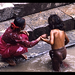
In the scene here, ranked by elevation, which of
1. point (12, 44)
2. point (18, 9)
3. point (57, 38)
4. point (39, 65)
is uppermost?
point (18, 9)

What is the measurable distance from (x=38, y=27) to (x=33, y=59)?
0.85 meters

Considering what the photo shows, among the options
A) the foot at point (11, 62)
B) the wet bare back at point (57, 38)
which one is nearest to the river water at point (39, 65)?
the foot at point (11, 62)

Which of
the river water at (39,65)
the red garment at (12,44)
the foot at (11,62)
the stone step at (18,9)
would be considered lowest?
the river water at (39,65)

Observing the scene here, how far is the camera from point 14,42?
2996 millimetres

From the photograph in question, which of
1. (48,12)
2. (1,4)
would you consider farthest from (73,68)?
(1,4)

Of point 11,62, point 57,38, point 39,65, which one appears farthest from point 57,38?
point 11,62

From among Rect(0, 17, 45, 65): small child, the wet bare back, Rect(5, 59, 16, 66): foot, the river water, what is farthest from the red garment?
the wet bare back

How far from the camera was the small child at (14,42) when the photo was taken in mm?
2854

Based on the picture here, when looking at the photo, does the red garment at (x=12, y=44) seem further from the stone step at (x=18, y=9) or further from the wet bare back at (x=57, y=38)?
the stone step at (x=18, y=9)

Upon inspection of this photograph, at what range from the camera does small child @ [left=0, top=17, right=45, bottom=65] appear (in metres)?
2.85

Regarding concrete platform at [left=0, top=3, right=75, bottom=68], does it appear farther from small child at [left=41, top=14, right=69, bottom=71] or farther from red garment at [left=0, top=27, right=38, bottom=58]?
small child at [left=41, top=14, right=69, bottom=71]

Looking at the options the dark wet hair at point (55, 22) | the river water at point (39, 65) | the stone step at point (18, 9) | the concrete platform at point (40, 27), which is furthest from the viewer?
the stone step at point (18, 9)

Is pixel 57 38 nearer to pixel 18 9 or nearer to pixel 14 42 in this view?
pixel 14 42

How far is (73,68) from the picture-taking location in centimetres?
305
